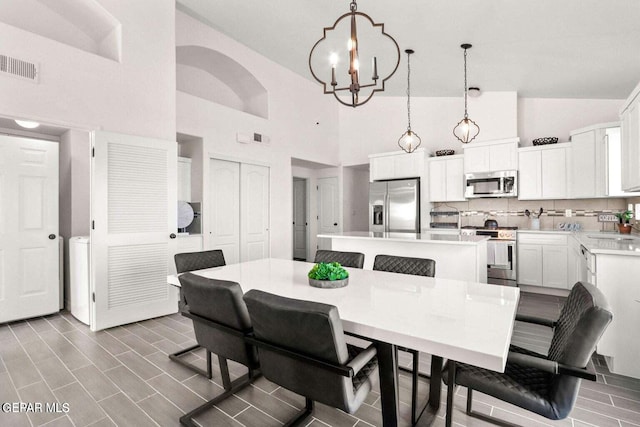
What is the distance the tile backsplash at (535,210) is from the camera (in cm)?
478

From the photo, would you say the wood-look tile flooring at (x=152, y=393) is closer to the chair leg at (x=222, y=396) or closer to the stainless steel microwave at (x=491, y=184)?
the chair leg at (x=222, y=396)

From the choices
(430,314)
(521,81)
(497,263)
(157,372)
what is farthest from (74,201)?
(521,81)

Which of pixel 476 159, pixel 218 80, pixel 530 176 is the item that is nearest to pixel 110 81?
pixel 218 80

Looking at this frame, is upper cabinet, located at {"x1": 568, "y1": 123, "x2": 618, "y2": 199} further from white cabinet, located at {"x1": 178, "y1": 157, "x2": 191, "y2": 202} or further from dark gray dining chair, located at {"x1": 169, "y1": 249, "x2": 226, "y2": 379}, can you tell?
white cabinet, located at {"x1": 178, "y1": 157, "x2": 191, "y2": 202}

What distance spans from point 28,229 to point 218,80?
138 inches

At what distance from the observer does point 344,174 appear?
7363mm

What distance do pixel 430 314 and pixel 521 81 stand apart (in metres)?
4.68

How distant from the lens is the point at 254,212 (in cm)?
564

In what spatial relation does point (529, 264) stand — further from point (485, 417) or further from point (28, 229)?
point (28, 229)

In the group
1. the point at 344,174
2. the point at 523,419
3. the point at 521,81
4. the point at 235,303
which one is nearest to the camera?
the point at 235,303

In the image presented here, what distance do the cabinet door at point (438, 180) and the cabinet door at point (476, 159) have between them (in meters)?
0.41

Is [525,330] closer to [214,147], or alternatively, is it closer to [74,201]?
[214,147]

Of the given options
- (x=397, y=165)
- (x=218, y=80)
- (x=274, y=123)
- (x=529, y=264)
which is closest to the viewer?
(x=529, y=264)

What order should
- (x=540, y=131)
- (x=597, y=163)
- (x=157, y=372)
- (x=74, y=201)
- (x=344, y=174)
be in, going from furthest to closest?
(x=344, y=174) → (x=540, y=131) → (x=597, y=163) → (x=74, y=201) → (x=157, y=372)
